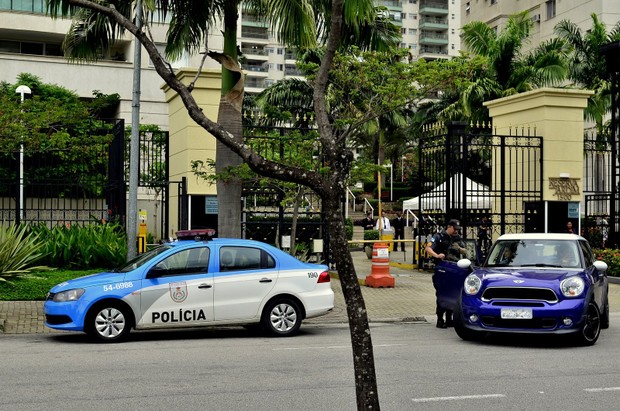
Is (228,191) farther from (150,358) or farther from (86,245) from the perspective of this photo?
(150,358)

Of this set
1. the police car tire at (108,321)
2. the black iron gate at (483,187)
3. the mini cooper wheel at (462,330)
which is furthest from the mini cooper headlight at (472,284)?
the black iron gate at (483,187)

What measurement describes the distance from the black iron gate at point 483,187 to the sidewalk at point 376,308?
2392 mm

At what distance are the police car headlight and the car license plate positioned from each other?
5838 mm

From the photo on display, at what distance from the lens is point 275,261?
13.6 m

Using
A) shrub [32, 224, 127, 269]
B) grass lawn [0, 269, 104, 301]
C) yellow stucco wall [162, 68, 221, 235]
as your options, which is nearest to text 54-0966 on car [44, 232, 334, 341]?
grass lawn [0, 269, 104, 301]

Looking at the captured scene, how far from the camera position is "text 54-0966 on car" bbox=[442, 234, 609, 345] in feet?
39.4

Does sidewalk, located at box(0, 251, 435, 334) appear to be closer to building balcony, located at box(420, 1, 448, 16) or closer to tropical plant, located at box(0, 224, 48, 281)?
tropical plant, located at box(0, 224, 48, 281)

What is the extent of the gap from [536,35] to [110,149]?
39.6 meters

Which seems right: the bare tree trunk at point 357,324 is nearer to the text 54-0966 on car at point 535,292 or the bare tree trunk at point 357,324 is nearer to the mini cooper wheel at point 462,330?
the text 54-0966 on car at point 535,292

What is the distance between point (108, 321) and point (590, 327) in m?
6.71

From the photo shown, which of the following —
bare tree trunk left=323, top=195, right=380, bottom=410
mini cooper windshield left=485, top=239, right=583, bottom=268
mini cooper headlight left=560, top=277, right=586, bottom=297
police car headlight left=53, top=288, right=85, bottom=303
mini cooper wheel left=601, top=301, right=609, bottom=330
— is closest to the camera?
bare tree trunk left=323, top=195, right=380, bottom=410

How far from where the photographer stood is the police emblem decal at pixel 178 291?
12828 millimetres

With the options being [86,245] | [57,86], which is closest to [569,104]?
[86,245]

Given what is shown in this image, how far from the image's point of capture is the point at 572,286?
12.2m
